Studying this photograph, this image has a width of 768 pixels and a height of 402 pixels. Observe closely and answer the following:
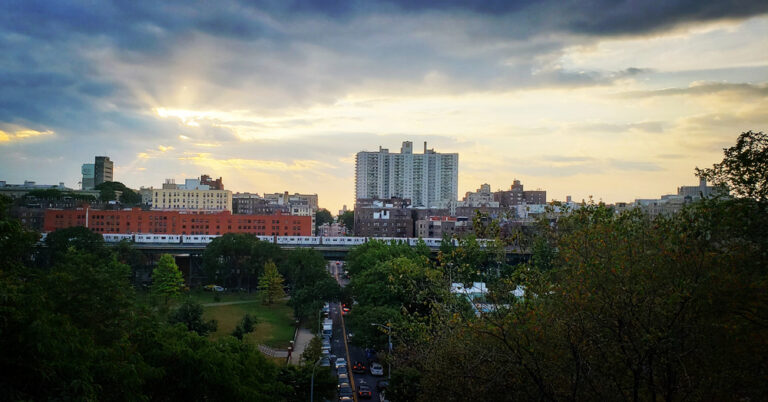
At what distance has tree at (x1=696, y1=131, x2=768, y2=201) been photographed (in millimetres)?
13164

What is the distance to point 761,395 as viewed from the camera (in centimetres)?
1130

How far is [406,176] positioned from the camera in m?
171

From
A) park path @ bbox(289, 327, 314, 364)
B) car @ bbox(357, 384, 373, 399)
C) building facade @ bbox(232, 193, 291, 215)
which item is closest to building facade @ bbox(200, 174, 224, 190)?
building facade @ bbox(232, 193, 291, 215)

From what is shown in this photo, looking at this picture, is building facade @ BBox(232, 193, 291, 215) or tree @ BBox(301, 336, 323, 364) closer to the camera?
tree @ BBox(301, 336, 323, 364)

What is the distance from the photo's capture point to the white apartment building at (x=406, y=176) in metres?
170

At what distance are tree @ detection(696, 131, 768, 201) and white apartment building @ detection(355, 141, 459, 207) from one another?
15432 cm

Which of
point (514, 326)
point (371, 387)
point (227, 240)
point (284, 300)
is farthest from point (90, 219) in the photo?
point (514, 326)

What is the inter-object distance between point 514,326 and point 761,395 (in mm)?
5352

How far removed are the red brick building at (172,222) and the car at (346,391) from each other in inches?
2732

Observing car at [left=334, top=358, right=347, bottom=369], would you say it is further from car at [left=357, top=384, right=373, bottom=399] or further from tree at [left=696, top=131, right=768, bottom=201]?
tree at [left=696, top=131, right=768, bottom=201]

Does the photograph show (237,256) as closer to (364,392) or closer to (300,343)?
(300,343)

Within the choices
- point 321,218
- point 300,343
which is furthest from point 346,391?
point 321,218

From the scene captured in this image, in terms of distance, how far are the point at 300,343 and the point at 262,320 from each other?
30.7ft

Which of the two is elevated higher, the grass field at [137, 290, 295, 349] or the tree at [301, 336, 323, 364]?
the tree at [301, 336, 323, 364]
